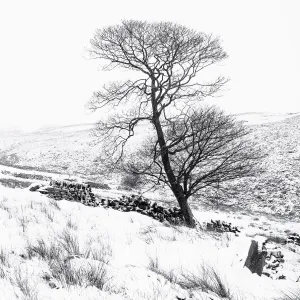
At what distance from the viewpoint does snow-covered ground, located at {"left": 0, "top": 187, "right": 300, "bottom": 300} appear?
8.61 feet

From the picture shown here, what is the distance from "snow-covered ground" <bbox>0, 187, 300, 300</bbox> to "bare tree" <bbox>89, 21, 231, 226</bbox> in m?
5.57

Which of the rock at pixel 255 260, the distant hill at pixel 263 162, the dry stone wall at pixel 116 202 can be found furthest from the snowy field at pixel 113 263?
the distant hill at pixel 263 162

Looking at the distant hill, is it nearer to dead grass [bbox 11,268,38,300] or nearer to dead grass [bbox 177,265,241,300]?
Answer: dead grass [bbox 177,265,241,300]

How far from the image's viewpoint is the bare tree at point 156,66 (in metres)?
9.59

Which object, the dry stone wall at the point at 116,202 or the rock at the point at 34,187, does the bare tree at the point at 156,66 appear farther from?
the rock at the point at 34,187

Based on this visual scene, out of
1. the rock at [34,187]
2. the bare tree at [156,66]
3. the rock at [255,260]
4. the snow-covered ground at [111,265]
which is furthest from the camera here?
the rock at [34,187]

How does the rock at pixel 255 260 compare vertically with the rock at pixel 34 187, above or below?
below

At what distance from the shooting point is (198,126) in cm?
1066

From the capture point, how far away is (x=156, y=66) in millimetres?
10180

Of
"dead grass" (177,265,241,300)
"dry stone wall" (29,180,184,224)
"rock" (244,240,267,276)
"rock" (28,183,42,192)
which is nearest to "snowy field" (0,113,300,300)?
"dead grass" (177,265,241,300)

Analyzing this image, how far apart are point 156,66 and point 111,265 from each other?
7976 millimetres

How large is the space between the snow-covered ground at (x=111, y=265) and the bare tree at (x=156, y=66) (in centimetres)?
557

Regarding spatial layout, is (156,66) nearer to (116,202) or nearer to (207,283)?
(116,202)

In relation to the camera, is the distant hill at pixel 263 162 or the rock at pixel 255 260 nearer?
the rock at pixel 255 260
